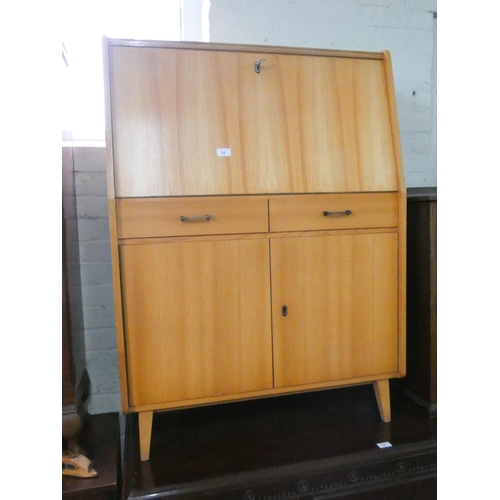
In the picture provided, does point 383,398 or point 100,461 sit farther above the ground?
point 383,398

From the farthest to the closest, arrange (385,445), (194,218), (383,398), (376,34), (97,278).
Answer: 1. (376,34)
2. (97,278)
3. (383,398)
4. (385,445)
5. (194,218)

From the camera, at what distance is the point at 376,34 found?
2102 mm

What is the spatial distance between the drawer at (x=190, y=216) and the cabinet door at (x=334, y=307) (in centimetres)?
15

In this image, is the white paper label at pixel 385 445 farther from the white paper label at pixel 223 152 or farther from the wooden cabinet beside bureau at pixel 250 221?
the white paper label at pixel 223 152

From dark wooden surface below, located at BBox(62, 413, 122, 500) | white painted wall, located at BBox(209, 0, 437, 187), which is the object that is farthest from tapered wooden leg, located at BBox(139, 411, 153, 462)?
white painted wall, located at BBox(209, 0, 437, 187)

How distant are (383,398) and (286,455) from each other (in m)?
0.46

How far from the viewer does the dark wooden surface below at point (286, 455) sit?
1.33 meters

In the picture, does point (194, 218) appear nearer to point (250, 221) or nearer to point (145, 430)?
point (250, 221)

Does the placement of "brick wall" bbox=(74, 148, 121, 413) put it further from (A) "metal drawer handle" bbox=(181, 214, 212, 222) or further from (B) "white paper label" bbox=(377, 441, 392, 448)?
(B) "white paper label" bbox=(377, 441, 392, 448)

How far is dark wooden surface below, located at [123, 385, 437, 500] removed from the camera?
52.3 inches

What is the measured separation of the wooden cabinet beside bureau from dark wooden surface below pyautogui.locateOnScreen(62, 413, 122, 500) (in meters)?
0.16

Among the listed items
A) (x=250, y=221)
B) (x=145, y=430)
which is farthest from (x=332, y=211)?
(x=145, y=430)
